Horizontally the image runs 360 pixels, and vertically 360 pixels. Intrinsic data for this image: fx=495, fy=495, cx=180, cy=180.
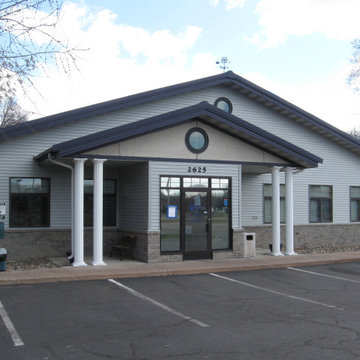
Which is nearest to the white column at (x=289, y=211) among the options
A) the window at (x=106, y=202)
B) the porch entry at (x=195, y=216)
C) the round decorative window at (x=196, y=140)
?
the porch entry at (x=195, y=216)

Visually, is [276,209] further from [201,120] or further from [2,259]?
[2,259]

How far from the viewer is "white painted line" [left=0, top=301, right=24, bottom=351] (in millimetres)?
6668

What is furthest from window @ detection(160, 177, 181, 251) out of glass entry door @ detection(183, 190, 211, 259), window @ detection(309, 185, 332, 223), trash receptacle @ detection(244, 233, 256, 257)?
window @ detection(309, 185, 332, 223)

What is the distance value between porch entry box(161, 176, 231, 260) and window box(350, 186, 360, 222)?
29.2ft

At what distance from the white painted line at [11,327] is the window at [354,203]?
16976 mm

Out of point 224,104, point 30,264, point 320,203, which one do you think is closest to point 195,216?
point 30,264

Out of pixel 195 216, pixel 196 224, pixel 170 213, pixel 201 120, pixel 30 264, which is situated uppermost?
pixel 201 120

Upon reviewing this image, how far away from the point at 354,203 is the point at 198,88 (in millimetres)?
9273

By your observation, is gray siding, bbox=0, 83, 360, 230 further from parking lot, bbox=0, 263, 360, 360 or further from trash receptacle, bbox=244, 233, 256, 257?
parking lot, bbox=0, 263, 360, 360

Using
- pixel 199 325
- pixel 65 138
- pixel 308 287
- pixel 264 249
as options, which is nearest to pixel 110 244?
pixel 65 138

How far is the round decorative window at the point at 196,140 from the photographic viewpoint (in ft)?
48.4

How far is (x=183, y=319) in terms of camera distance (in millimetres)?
8047

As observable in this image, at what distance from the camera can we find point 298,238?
20.1 m

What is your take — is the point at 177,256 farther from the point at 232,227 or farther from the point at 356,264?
the point at 356,264
